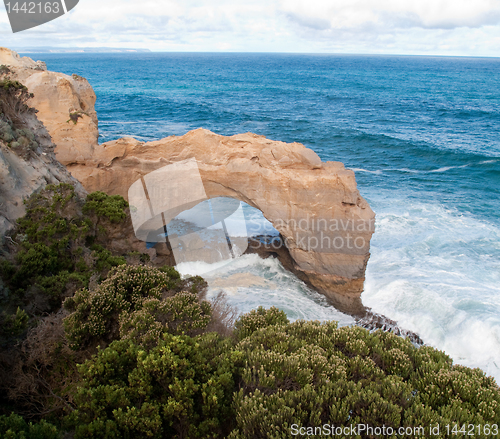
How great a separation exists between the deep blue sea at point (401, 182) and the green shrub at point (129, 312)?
290 inches

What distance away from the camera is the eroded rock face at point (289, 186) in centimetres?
1518

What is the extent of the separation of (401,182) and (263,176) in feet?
54.7

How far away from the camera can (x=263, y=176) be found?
51.1 feet

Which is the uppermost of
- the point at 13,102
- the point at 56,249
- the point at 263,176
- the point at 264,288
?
the point at 13,102

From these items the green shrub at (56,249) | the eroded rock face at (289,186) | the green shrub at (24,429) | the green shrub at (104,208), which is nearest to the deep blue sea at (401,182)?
the eroded rock face at (289,186)

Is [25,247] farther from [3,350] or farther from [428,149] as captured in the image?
[428,149]

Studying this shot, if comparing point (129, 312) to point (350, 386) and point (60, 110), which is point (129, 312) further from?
point (60, 110)

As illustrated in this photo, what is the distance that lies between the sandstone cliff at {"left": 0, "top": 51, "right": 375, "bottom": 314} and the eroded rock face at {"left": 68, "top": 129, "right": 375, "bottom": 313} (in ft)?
0.13

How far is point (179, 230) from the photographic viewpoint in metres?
20.3

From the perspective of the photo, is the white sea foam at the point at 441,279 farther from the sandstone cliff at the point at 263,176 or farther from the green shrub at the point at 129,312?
the green shrub at the point at 129,312

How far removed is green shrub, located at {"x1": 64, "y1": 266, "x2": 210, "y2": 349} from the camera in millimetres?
7535

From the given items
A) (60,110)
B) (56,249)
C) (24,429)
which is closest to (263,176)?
(56,249)

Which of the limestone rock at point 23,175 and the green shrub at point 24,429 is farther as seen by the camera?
the limestone rock at point 23,175

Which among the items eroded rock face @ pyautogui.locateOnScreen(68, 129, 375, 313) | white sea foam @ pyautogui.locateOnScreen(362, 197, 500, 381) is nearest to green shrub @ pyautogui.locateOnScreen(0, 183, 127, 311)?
eroded rock face @ pyautogui.locateOnScreen(68, 129, 375, 313)
